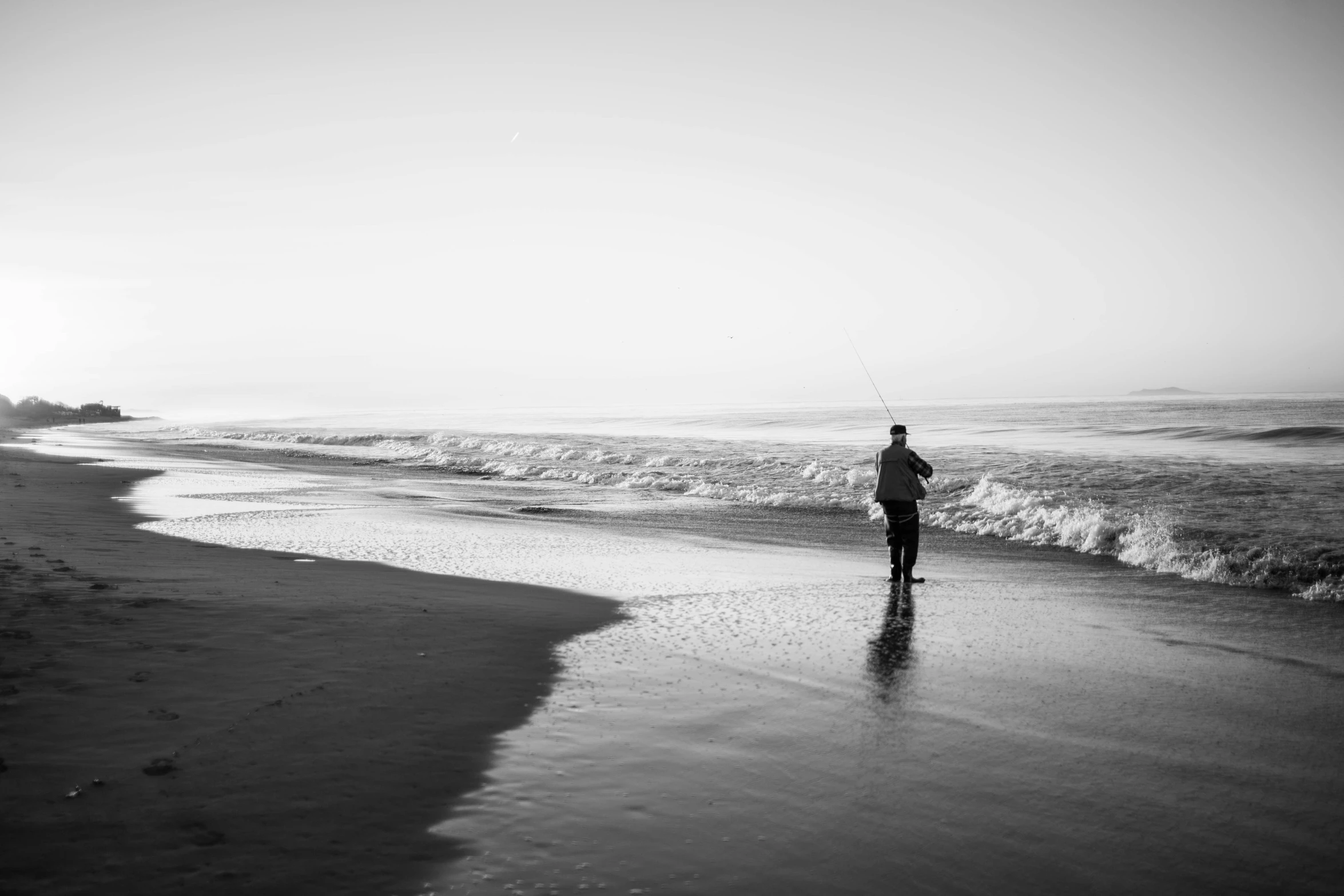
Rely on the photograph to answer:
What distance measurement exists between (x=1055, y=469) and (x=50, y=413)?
13774 cm

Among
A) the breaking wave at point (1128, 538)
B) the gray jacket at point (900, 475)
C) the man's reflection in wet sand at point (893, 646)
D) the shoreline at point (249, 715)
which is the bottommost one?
the man's reflection in wet sand at point (893, 646)

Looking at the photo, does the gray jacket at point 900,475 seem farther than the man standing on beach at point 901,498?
Yes

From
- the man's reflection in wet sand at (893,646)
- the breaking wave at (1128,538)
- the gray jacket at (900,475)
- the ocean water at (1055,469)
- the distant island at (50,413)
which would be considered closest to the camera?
the man's reflection in wet sand at (893,646)

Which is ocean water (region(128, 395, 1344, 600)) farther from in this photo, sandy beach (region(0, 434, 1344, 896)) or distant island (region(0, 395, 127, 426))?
distant island (region(0, 395, 127, 426))

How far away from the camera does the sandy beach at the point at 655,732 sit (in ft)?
12.2

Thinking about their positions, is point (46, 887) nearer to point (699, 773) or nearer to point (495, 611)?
point (699, 773)

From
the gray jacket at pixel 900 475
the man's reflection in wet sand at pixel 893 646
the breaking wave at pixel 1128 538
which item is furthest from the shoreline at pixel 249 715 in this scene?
the breaking wave at pixel 1128 538

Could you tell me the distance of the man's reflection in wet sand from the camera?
22.2ft

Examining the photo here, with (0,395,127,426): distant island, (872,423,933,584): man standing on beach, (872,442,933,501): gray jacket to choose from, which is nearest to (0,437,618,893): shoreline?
(872,423,933,584): man standing on beach

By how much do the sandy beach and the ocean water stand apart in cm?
210

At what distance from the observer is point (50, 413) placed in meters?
117

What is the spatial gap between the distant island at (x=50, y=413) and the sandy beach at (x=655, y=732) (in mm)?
111586

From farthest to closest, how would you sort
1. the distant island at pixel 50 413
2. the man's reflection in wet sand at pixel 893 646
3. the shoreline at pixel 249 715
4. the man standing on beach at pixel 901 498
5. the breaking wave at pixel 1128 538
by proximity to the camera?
1. the distant island at pixel 50 413
2. the man standing on beach at pixel 901 498
3. the breaking wave at pixel 1128 538
4. the man's reflection in wet sand at pixel 893 646
5. the shoreline at pixel 249 715

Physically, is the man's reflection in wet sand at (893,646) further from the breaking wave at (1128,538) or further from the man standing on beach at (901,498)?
the breaking wave at (1128,538)
